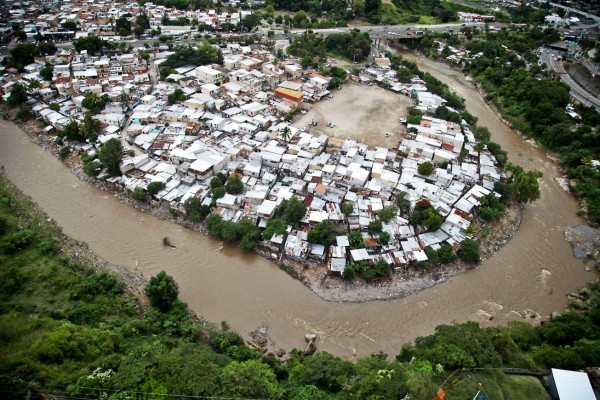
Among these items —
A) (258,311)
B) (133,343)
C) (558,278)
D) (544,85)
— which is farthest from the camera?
(544,85)

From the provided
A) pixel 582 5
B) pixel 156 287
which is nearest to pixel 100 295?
pixel 156 287

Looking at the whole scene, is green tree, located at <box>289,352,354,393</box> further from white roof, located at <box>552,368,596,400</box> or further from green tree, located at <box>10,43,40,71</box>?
green tree, located at <box>10,43,40,71</box>

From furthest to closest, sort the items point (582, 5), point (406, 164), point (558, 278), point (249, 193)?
point (582, 5)
point (406, 164)
point (249, 193)
point (558, 278)

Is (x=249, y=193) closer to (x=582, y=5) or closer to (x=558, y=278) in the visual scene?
(x=558, y=278)

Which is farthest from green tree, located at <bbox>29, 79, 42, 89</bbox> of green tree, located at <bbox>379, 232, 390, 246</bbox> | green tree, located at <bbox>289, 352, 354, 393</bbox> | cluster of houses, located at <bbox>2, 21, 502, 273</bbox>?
green tree, located at <bbox>289, 352, 354, 393</bbox>

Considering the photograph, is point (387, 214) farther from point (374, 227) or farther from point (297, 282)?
point (297, 282)

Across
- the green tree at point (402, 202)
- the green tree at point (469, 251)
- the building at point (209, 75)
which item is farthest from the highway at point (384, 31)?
the green tree at point (469, 251)

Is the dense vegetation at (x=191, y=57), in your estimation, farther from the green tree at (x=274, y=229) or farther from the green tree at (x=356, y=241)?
the green tree at (x=356, y=241)
